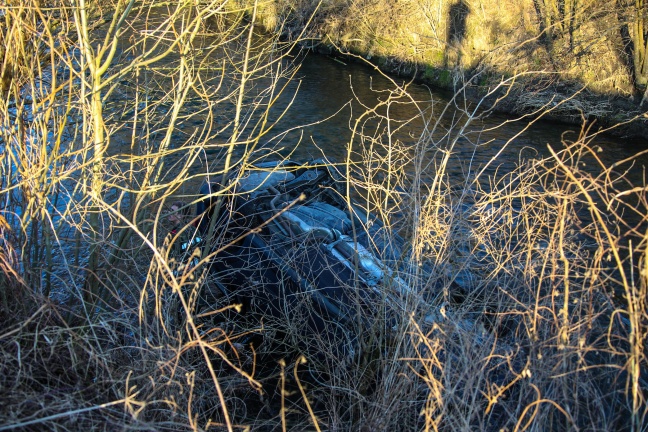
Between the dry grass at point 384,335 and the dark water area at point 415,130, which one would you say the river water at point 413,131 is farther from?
the dry grass at point 384,335

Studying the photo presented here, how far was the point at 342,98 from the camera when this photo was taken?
15594mm

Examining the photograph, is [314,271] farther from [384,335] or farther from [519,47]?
[519,47]

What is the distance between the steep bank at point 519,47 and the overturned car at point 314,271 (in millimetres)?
7257

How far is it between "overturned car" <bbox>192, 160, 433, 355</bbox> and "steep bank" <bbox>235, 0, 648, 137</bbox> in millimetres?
7257

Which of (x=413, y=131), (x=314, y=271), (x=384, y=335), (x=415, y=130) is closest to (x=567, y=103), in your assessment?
(x=415, y=130)

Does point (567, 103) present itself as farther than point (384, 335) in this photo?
Yes

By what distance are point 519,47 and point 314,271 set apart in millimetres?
12987

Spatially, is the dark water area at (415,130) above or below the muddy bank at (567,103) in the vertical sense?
below

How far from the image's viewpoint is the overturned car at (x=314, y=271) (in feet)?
14.6

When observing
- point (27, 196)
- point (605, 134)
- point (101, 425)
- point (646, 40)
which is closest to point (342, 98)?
point (605, 134)

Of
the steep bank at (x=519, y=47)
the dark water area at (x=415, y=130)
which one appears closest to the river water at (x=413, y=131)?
the dark water area at (x=415, y=130)

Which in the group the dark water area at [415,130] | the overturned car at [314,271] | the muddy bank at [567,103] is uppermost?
the overturned car at [314,271]

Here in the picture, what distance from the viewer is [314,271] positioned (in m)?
5.22

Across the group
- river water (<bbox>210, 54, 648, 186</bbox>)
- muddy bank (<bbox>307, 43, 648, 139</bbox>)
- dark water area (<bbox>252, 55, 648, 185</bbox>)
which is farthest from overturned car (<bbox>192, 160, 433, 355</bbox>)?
muddy bank (<bbox>307, 43, 648, 139</bbox>)
